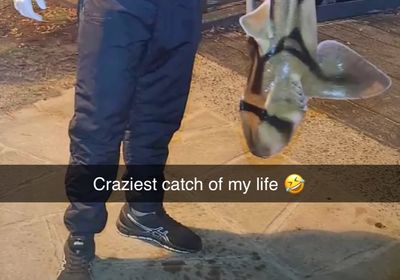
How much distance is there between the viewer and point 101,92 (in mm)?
1888

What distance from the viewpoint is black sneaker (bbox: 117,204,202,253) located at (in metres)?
2.30

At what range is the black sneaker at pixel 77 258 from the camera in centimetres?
211

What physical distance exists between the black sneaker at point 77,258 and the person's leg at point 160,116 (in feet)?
0.82

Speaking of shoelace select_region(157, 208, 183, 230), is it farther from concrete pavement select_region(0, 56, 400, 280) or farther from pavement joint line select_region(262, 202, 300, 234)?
pavement joint line select_region(262, 202, 300, 234)

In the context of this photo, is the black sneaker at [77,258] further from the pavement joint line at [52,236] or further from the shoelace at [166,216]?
the shoelace at [166,216]

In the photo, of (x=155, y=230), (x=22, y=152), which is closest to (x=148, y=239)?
(x=155, y=230)

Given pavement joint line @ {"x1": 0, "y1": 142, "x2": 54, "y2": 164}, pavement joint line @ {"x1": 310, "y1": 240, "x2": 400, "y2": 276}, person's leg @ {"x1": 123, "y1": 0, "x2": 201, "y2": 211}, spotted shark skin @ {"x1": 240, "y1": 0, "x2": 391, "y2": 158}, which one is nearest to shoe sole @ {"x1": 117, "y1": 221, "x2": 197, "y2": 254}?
person's leg @ {"x1": 123, "y1": 0, "x2": 201, "y2": 211}

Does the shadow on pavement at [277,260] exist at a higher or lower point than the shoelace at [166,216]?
lower

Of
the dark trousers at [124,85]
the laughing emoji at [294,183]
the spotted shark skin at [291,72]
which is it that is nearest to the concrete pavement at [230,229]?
the laughing emoji at [294,183]

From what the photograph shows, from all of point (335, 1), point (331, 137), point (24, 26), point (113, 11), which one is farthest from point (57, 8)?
point (113, 11)

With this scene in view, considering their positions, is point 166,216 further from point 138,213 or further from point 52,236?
point 52,236

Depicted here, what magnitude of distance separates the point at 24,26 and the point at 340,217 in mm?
2580

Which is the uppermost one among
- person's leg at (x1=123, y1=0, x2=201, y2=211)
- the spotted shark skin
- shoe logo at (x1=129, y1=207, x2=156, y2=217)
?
the spotted shark skin

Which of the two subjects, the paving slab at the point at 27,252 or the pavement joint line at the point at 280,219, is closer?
the paving slab at the point at 27,252
